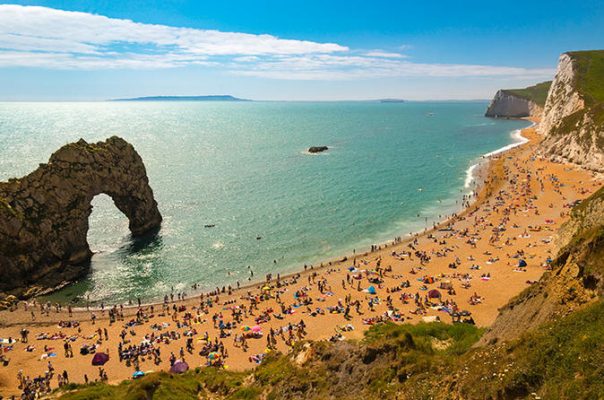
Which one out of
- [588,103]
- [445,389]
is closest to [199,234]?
[445,389]

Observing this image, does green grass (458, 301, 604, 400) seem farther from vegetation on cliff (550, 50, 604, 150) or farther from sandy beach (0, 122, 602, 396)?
vegetation on cliff (550, 50, 604, 150)

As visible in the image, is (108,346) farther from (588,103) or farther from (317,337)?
(588,103)

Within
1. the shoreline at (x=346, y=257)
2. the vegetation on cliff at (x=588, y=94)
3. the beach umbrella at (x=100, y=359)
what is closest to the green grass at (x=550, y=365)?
the beach umbrella at (x=100, y=359)

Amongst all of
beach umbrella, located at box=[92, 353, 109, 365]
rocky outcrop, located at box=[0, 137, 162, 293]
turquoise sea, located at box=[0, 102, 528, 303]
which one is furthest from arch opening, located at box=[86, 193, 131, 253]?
beach umbrella, located at box=[92, 353, 109, 365]

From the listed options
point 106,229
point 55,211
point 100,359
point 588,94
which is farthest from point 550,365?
point 588,94

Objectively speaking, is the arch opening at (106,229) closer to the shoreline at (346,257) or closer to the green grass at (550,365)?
the shoreline at (346,257)

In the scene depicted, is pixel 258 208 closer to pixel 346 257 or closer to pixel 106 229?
pixel 346 257

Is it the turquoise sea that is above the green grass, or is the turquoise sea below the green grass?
below
